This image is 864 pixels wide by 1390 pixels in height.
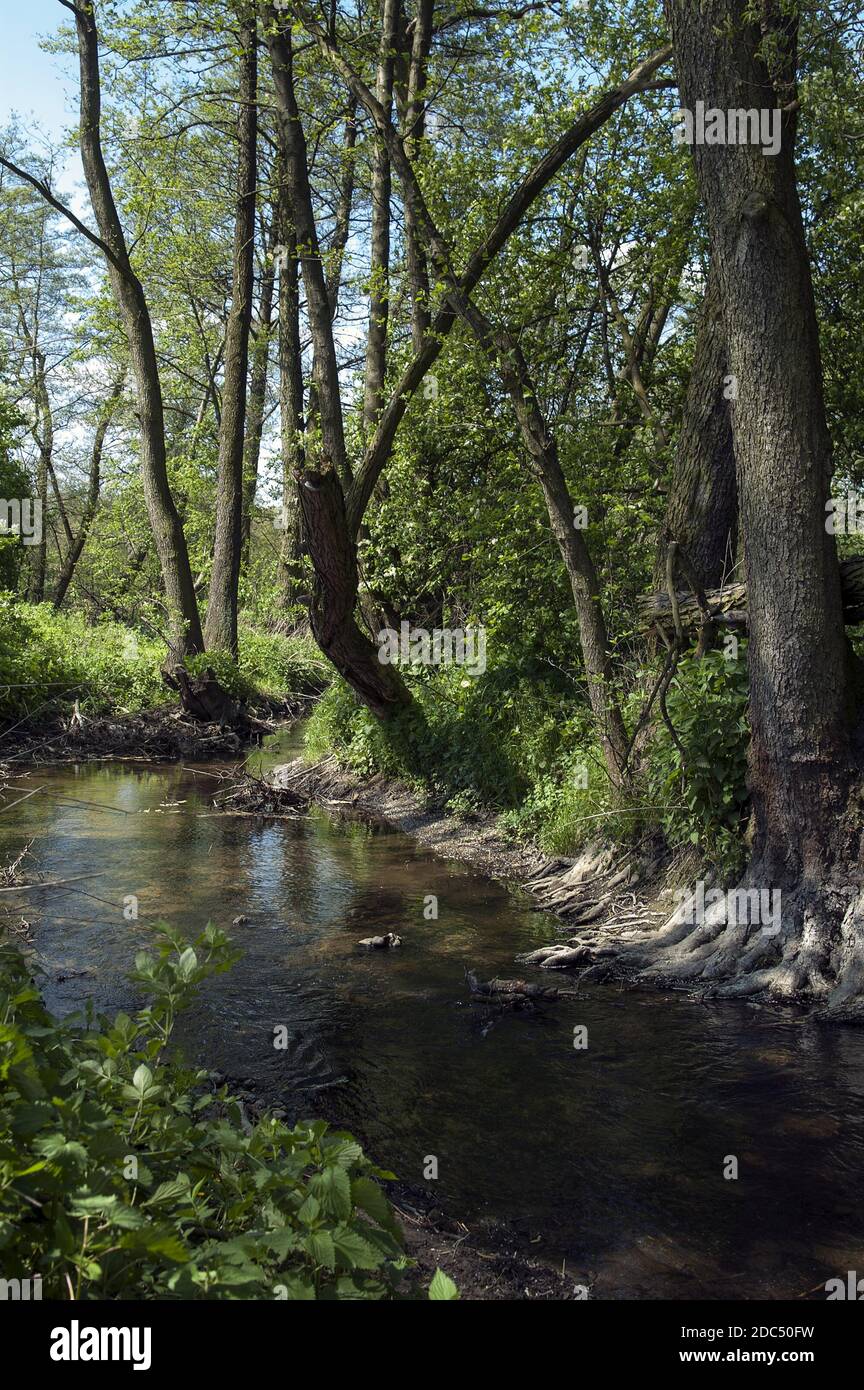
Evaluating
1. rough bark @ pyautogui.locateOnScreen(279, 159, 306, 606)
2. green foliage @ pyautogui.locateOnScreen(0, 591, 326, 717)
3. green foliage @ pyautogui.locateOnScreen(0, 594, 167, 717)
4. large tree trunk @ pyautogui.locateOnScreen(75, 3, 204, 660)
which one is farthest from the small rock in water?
large tree trunk @ pyautogui.locateOnScreen(75, 3, 204, 660)

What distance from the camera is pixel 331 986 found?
7.62 m

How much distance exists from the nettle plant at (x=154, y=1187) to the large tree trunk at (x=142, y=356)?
16776 millimetres

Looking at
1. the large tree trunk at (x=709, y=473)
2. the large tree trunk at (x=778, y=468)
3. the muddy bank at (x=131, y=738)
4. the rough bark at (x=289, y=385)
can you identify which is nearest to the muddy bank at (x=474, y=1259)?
the large tree trunk at (x=778, y=468)

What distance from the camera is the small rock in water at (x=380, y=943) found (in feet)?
27.8

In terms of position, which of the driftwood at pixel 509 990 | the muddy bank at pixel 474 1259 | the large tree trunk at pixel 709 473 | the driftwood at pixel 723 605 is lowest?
the muddy bank at pixel 474 1259

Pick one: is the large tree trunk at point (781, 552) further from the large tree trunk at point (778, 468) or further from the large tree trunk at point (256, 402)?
the large tree trunk at point (256, 402)

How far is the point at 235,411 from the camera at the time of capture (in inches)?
826

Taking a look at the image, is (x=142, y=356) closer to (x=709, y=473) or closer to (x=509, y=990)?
(x=709, y=473)

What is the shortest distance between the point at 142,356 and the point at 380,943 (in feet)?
46.6

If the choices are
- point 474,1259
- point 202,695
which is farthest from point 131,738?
point 474,1259

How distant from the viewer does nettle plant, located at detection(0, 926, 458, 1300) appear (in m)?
2.41

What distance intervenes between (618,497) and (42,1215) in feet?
33.3
